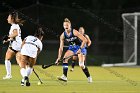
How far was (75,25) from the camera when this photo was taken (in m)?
32.1

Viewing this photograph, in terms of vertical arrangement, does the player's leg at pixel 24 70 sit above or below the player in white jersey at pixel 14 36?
below

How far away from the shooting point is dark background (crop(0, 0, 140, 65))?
29.9 meters

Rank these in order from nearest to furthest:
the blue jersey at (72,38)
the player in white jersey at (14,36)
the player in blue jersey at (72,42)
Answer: the player in white jersey at (14,36) < the player in blue jersey at (72,42) < the blue jersey at (72,38)

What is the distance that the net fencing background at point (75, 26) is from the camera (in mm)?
29922

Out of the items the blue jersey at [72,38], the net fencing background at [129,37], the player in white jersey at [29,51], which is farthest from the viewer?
the net fencing background at [129,37]

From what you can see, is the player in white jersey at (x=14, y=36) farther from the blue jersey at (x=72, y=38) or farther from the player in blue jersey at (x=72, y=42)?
the blue jersey at (x=72, y=38)

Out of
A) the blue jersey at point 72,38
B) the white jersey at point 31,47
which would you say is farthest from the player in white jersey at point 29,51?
the blue jersey at point 72,38

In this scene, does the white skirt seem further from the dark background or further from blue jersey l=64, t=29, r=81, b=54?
the dark background

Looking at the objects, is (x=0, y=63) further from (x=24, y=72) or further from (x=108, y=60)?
(x=24, y=72)

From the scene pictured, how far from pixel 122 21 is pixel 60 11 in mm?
3321

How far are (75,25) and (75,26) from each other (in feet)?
0.50

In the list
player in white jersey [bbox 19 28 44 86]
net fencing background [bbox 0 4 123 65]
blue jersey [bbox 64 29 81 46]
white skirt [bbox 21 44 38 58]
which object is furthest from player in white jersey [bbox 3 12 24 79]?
net fencing background [bbox 0 4 123 65]

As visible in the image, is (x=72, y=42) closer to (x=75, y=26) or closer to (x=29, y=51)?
(x=29, y=51)

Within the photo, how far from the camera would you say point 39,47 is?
56.4 ft
